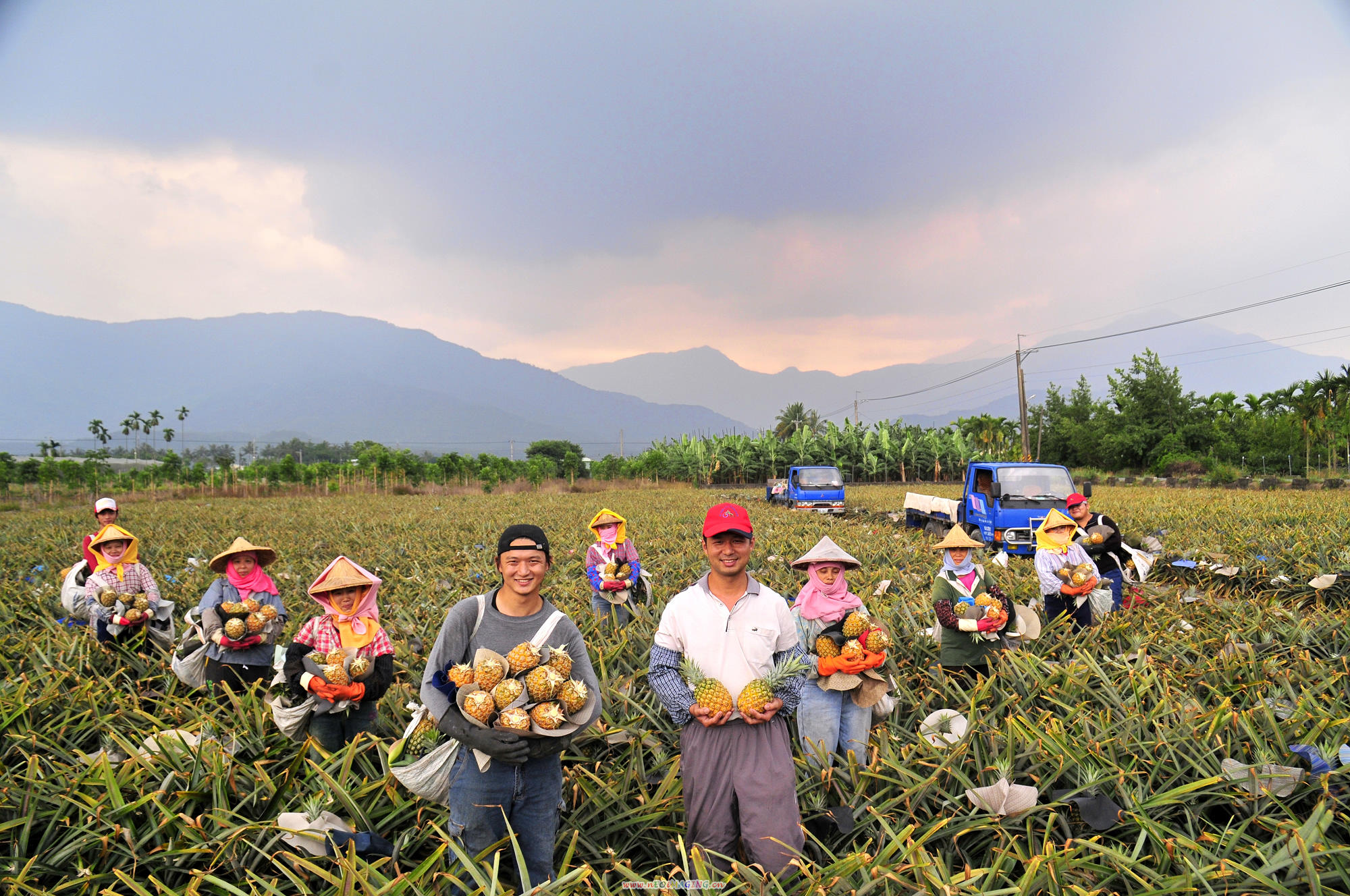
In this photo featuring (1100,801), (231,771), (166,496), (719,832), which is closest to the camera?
(719,832)

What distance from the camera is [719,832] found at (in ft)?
10.2

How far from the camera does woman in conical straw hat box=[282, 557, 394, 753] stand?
3.69 metres

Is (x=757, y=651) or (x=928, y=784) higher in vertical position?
(x=757, y=651)

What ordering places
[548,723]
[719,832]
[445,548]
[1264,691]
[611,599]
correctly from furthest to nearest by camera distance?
[445,548] < [611,599] < [1264,691] < [719,832] < [548,723]

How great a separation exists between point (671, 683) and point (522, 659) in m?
0.74

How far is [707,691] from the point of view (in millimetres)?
3053

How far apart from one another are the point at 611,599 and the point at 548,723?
13.2 feet

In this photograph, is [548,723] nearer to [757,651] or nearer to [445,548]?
[757,651]

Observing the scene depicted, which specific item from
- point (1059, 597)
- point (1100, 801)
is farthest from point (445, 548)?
point (1100, 801)

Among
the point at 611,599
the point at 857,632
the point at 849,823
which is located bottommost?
the point at 849,823

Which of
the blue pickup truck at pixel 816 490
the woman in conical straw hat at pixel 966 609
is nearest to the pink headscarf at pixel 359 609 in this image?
the woman in conical straw hat at pixel 966 609

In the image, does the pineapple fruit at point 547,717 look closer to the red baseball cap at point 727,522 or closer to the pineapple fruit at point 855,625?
the red baseball cap at point 727,522

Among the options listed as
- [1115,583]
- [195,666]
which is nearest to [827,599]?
[1115,583]

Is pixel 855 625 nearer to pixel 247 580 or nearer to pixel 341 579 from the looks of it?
pixel 341 579
